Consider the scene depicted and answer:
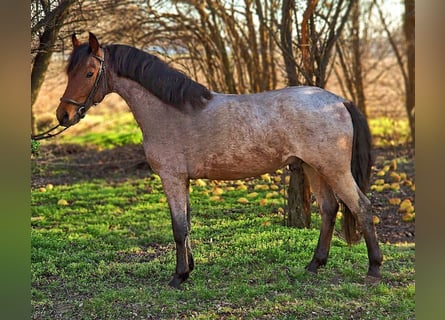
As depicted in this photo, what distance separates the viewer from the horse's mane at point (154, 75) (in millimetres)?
5250

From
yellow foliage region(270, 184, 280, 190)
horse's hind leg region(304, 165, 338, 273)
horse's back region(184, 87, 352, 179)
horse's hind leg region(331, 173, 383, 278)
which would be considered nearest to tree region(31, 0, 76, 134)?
horse's back region(184, 87, 352, 179)

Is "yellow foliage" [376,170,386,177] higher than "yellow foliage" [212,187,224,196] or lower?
higher

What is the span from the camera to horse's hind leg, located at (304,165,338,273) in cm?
568

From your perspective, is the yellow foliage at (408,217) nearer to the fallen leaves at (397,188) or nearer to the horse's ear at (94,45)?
the fallen leaves at (397,188)

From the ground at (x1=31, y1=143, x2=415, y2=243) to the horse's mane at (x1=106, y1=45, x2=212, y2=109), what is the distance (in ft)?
12.9

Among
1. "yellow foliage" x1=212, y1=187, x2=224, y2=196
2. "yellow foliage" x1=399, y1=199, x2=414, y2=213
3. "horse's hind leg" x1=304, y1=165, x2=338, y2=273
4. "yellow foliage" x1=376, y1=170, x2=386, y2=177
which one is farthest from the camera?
"yellow foliage" x1=376, y1=170, x2=386, y2=177

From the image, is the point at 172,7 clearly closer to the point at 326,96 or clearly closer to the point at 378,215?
the point at 378,215

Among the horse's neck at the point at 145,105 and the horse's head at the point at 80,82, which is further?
the horse's neck at the point at 145,105

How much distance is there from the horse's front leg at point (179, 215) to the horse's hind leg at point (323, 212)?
120cm

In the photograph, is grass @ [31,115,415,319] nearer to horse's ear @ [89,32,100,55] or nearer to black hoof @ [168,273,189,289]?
black hoof @ [168,273,189,289]

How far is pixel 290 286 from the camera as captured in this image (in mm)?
5270

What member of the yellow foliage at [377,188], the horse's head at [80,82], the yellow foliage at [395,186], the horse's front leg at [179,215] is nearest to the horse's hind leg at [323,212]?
the horse's front leg at [179,215]

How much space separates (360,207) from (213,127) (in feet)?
4.81

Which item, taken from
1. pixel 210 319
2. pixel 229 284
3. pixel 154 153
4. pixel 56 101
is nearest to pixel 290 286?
pixel 229 284
